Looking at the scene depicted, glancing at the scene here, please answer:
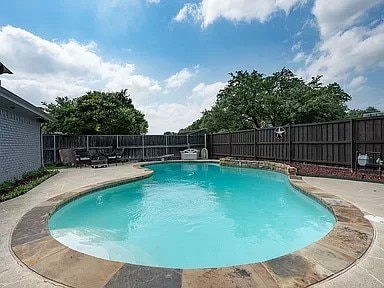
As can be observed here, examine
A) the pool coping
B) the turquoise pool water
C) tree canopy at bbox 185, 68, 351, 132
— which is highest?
tree canopy at bbox 185, 68, 351, 132

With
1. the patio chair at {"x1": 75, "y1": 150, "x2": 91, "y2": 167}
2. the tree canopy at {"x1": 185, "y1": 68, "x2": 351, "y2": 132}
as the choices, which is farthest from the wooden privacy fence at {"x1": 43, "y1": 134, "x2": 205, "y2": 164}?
the tree canopy at {"x1": 185, "y1": 68, "x2": 351, "y2": 132}

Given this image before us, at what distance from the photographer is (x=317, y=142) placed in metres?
9.62

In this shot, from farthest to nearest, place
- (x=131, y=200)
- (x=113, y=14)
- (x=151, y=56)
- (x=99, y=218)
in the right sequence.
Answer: (x=151, y=56) → (x=113, y=14) → (x=131, y=200) → (x=99, y=218)

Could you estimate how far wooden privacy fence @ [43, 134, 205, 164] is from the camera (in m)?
13.8

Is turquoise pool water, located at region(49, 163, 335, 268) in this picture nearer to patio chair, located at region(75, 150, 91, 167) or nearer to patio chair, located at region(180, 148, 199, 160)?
patio chair, located at region(75, 150, 91, 167)

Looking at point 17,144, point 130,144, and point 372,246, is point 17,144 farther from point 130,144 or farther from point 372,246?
point 372,246

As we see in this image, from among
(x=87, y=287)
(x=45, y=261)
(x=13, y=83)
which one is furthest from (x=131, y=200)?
(x=13, y=83)

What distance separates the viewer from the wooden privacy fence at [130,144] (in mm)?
13844

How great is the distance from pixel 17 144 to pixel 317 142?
9953 mm

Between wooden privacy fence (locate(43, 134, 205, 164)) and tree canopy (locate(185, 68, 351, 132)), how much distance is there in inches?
139

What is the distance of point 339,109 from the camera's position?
1565 cm

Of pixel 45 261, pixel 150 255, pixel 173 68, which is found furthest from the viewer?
pixel 173 68

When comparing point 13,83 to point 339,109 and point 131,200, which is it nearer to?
point 131,200

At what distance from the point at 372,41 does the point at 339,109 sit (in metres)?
5.23
